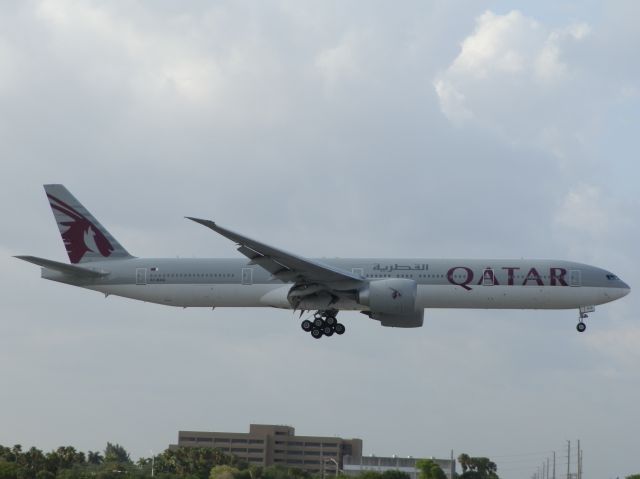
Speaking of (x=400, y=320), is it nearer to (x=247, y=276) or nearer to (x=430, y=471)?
(x=247, y=276)

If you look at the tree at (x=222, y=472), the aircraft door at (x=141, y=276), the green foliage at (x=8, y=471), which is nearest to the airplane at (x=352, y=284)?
the aircraft door at (x=141, y=276)

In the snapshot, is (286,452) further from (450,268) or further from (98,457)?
(450,268)

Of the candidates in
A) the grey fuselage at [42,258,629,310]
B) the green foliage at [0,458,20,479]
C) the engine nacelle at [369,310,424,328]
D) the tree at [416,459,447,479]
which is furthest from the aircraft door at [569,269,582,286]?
the tree at [416,459,447,479]

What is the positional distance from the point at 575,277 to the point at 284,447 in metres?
126

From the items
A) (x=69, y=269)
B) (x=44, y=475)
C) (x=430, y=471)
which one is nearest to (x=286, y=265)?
(x=69, y=269)

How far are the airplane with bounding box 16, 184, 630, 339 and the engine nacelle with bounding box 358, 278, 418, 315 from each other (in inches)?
1.9

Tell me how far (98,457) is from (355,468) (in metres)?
40.1

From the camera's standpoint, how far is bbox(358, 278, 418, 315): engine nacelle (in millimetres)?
53031

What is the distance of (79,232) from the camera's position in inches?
2470

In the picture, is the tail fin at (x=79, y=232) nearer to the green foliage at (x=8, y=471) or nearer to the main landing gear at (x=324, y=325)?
the main landing gear at (x=324, y=325)

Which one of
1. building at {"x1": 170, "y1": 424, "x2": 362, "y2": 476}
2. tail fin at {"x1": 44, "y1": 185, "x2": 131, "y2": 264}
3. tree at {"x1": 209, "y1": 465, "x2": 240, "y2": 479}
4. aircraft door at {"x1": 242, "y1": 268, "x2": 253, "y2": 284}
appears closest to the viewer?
aircraft door at {"x1": 242, "y1": 268, "x2": 253, "y2": 284}

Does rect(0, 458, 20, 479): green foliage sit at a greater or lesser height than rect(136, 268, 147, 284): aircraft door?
lesser

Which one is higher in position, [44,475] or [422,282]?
[422,282]

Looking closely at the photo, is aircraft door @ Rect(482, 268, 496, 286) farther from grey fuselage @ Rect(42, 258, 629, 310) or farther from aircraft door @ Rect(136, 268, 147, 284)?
aircraft door @ Rect(136, 268, 147, 284)
